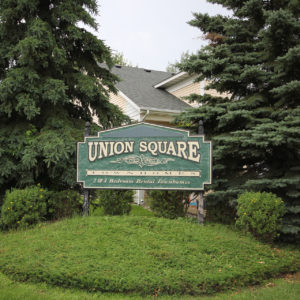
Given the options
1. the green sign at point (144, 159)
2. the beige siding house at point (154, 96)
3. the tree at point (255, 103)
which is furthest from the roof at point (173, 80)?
the green sign at point (144, 159)

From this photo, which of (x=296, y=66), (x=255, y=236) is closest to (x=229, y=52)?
(x=296, y=66)

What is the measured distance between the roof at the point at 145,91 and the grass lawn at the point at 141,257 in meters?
6.40

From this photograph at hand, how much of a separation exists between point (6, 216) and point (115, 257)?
10.2 ft

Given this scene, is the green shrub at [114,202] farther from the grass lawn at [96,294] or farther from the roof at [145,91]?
the roof at [145,91]

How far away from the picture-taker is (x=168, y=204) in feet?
24.6

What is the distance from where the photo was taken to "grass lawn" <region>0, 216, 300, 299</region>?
4602 millimetres

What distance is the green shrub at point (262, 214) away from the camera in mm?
5988

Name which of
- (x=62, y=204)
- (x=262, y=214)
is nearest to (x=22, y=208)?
(x=62, y=204)

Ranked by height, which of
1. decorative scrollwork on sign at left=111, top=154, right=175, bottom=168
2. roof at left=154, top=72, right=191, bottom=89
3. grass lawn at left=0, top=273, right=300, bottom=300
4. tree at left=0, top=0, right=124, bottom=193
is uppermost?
roof at left=154, top=72, right=191, bottom=89

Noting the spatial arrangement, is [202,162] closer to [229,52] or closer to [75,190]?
[229,52]

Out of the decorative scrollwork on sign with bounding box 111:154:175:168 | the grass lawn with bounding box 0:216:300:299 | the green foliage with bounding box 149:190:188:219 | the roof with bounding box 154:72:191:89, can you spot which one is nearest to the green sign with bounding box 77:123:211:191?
the decorative scrollwork on sign with bounding box 111:154:175:168

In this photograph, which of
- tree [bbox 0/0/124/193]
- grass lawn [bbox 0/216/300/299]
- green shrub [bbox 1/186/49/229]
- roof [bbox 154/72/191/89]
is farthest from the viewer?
roof [bbox 154/72/191/89]

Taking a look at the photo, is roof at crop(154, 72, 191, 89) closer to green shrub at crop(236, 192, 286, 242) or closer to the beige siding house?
the beige siding house

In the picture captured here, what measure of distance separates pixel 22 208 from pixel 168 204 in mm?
3169
